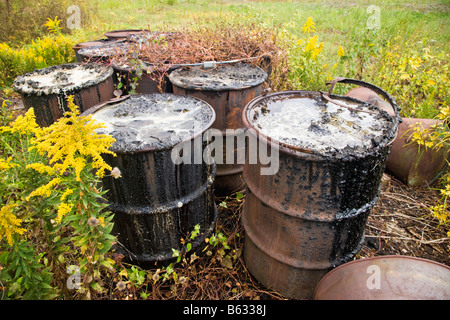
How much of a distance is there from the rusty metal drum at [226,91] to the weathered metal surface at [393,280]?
1728 millimetres

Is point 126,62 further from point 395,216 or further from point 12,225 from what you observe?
point 395,216

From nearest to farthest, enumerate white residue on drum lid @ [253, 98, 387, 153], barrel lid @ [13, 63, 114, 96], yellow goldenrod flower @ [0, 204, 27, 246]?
1. yellow goldenrod flower @ [0, 204, 27, 246]
2. white residue on drum lid @ [253, 98, 387, 153]
3. barrel lid @ [13, 63, 114, 96]

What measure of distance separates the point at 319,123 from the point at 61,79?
2.69m

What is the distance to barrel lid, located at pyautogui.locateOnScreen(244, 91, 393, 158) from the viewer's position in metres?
1.79

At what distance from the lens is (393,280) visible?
5.07 feet

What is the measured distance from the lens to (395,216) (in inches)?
125

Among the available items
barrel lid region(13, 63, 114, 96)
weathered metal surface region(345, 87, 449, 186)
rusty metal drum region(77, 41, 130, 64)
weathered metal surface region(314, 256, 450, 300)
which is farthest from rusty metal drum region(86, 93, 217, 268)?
weathered metal surface region(345, 87, 449, 186)

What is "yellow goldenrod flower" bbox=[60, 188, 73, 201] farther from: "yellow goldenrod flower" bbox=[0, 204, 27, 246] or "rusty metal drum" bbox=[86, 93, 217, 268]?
"rusty metal drum" bbox=[86, 93, 217, 268]

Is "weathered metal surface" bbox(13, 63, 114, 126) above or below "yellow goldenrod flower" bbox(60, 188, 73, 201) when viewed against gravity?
above

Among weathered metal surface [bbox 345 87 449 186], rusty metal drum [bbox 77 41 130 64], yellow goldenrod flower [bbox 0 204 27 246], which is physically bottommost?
weathered metal surface [bbox 345 87 449 186]

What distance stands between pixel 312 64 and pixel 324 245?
2.76 metres

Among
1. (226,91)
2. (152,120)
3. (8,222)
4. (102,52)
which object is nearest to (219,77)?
(226,91)

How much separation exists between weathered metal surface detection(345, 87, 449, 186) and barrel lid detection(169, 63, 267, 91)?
4.97 feet
